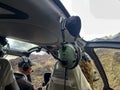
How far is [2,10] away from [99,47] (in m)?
1.80

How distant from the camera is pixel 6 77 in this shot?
2451 millimetres

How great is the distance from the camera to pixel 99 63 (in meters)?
3.87

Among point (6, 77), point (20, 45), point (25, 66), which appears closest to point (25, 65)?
point (25, 66)

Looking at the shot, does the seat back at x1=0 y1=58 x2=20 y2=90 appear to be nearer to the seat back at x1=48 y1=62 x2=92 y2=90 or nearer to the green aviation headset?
the seat back at x1=48 y1=62 x2=92 y2=90

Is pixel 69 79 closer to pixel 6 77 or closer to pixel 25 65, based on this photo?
pixel 6 77

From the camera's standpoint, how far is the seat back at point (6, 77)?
244cm

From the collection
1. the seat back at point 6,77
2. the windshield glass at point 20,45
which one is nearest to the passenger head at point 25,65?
the windshield glass at point 20,45

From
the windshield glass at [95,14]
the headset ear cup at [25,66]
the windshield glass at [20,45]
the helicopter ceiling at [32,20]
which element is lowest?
the headset ear cup at [25,66]

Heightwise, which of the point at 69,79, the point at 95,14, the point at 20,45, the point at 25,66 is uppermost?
the point at 95,14

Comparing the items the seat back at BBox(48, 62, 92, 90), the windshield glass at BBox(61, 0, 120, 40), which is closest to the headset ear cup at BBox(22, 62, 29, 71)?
the windshield glass at BBox(61, 0, 120, 40)

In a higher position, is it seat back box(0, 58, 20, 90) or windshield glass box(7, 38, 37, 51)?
windshield glass box(7, 38, 37, 51)

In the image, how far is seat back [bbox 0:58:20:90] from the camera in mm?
2441

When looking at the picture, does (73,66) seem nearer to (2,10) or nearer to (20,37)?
(2,10)

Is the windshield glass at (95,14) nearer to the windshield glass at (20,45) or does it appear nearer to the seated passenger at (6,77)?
the windshield glass at (20,45)
